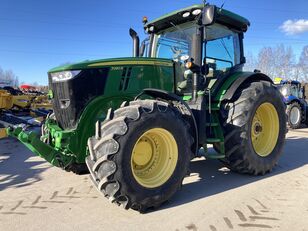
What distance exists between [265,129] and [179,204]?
2706 mm

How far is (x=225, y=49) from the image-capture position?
227 inches

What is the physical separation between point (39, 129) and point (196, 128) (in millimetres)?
2575

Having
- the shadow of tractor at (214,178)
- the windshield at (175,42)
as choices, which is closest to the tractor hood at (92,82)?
the windshield at (175,42)

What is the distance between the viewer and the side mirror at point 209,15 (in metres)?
4.46

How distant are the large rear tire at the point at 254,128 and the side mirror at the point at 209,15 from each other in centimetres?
134

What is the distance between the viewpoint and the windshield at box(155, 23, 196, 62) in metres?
5.39

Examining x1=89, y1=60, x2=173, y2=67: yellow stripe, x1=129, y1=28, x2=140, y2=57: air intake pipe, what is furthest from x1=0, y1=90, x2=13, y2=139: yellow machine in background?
x1=89, y1=60, x2=173, y2=67: yellow stripe

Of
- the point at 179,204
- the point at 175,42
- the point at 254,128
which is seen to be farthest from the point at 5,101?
the point at 179,204

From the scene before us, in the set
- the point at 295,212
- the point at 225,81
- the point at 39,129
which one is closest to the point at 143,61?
the point at 225,81

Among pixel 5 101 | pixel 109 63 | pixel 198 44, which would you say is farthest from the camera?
pixel 5 101

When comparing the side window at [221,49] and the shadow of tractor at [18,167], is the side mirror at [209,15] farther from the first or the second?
the shadow of tractor at [18,167]

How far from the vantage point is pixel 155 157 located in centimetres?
416

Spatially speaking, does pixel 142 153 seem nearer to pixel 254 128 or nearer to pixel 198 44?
pixel 198 44

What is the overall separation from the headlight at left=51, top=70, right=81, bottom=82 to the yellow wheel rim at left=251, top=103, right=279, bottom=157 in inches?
126
